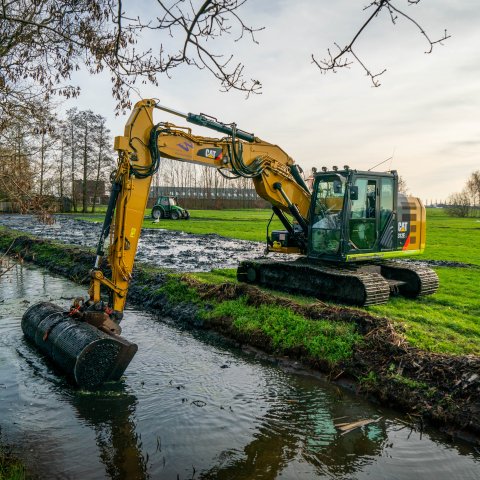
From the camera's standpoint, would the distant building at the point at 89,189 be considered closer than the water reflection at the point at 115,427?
No

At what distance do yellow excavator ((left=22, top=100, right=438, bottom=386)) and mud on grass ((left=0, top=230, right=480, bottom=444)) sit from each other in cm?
170

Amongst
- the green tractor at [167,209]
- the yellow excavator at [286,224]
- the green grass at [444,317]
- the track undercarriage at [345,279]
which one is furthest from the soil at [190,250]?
the green tractor at [167,209]

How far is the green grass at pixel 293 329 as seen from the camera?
8555 mm

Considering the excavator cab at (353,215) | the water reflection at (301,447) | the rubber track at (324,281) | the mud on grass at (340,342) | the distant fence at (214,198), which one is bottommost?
the water reflection at (301,447)

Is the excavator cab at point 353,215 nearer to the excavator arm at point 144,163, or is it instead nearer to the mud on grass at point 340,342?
the excavator arm at point 144,163

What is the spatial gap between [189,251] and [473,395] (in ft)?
51.0

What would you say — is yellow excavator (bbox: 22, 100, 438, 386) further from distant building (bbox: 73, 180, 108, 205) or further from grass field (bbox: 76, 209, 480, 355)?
distant building (bbox: 73, 180, 108, 205)

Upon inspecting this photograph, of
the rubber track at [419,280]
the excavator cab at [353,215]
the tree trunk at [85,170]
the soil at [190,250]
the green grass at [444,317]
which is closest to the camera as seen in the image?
the green grass at [444,317]

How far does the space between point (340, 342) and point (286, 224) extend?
5.26 m

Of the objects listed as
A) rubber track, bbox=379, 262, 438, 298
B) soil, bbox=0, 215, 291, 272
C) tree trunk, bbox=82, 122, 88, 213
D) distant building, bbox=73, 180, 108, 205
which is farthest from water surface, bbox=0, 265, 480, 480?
tree trunk, bbox=82, 122, 88, 213

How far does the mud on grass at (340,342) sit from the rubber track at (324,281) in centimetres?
135

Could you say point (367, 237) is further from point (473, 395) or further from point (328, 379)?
point (473, 395)

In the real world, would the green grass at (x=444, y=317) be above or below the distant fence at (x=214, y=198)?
below

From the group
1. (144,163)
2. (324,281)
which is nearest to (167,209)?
(324,281)
